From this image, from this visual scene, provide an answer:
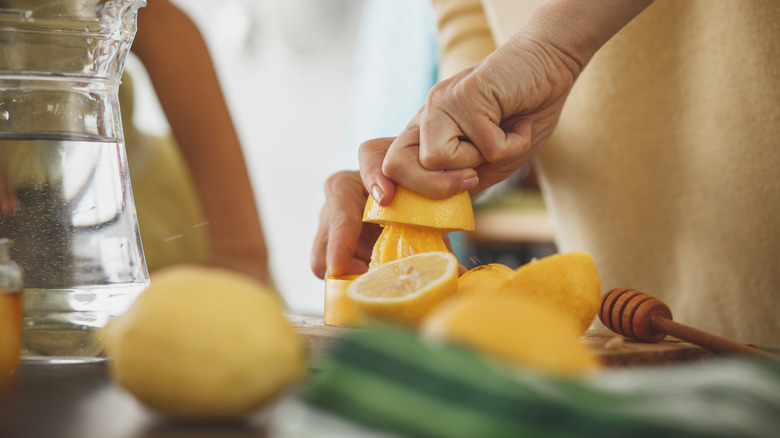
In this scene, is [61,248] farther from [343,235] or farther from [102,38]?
[343,235]

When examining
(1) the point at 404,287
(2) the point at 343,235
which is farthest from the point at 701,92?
(1) the point at 404,287

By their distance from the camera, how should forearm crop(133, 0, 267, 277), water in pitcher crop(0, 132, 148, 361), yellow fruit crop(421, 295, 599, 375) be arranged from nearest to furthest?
yellow fruit crop(421, 295, 599, 375)
water in pitcher crop(0, 132, 148, 361)
forearm crop(133, 0, 267, 277)

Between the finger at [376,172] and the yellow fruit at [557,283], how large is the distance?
0.84 ft

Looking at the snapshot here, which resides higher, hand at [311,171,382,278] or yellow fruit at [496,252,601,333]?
hand at [311,171,382,278]

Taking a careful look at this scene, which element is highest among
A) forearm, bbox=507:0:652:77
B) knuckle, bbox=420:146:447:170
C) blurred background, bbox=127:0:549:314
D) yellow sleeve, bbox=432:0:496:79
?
blurred background, bbox=127:0:549:314

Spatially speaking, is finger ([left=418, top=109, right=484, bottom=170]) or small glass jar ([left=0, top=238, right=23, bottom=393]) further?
finger ([left=418, top=109, right=484, bottom=170])

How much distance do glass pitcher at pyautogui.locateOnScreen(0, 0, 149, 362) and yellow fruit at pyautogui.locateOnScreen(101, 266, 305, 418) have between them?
0.77ft

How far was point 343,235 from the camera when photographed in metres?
1.09

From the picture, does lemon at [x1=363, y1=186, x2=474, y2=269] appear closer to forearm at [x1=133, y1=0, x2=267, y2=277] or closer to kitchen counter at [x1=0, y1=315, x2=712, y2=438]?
kitchen counter at [x1=0, y1=315, x2=712, y2=438]

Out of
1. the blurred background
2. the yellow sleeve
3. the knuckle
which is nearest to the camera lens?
the knuckle

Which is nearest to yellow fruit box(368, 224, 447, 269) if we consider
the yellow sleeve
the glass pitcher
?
the glass pitcher

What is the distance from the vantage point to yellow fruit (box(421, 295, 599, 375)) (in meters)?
0.40

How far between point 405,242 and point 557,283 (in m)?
0.28

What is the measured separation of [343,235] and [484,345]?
0.70 metres
